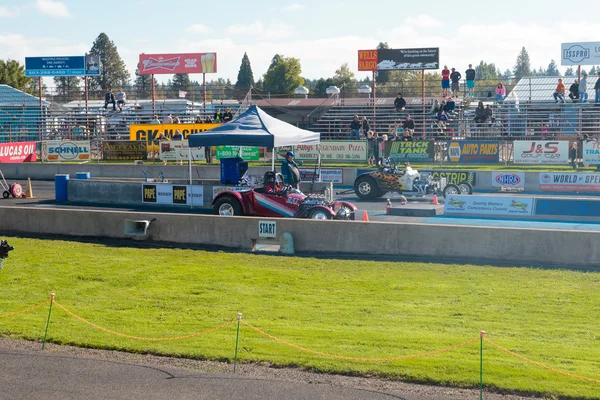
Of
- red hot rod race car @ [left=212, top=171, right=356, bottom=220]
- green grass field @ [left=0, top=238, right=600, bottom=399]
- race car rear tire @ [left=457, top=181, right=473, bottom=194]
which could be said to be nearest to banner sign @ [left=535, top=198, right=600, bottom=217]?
race car rear tire @ [left=457, top=181, right=473, bottom=194]

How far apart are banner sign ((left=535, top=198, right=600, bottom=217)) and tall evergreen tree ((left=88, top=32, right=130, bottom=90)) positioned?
80.7 metres

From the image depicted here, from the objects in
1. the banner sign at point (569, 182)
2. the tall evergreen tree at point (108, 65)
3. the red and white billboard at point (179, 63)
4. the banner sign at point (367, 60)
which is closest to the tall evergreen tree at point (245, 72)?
the tall evergreen tree at point (108, 65)

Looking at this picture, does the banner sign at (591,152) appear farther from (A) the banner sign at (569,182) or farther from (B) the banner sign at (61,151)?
(B) the banner sign at (61,151)

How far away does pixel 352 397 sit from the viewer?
8.20 meters

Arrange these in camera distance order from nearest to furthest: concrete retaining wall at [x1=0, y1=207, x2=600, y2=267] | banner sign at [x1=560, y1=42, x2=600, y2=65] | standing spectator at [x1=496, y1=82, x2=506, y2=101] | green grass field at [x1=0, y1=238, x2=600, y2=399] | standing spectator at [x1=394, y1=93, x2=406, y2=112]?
green grass field at [x1=0, y1=238, x2=600, y2=399], concrete retaining wall at [x1=0, y1=207, x2=600, y2=267], standing spectator at [x1=394, y1=93, x2=406, y2=112], standing spectator at [x1=496, y1=82, x2=506, y2=101], banner sign at [x1=560, y1=42, x2=600, y2=65]

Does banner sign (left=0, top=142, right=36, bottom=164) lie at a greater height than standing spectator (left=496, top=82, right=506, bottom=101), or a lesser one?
lesser

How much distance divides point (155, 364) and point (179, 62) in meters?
43.9

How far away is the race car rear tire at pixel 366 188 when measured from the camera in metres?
25.6

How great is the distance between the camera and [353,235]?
16297 millimetres

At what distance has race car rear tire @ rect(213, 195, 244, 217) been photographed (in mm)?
19594

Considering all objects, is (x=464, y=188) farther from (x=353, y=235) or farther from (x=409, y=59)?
(x=409, y=59)

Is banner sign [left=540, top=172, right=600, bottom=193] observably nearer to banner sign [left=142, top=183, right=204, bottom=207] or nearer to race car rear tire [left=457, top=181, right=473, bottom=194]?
race car rear tire [left=457, top=181, right=473, bottom=194]

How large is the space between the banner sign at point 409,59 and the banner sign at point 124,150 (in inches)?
622

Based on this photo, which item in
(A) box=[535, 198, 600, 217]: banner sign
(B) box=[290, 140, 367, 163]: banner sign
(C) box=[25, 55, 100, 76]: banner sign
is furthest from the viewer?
(C) box=[25, 55, 100, 76]: banner sign
